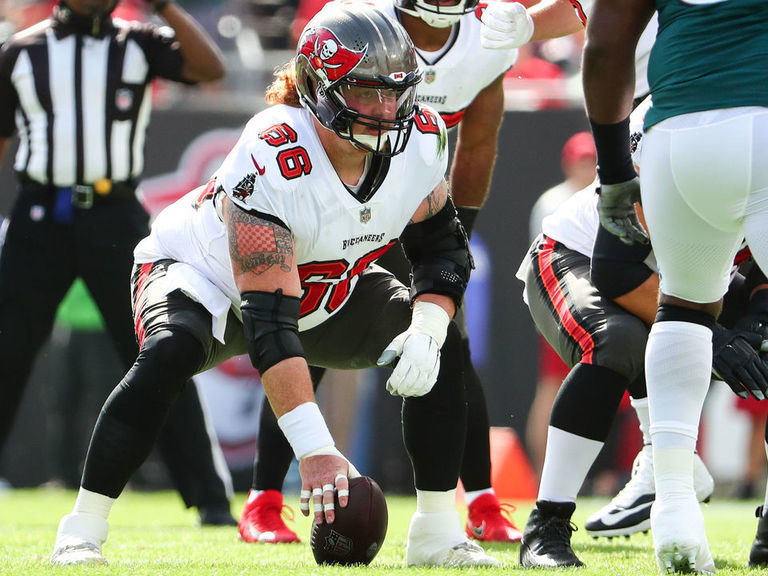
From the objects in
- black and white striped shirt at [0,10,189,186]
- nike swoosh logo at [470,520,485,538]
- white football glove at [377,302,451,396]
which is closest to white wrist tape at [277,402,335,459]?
white football glove at [377,302,451,396]

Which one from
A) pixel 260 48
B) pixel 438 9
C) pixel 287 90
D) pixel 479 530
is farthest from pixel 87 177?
pixel 260 48

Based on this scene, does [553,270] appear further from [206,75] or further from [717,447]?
[717,447]

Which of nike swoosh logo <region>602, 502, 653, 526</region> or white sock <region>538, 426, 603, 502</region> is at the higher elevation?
white sock <region>538, 426, 603, 502</region>

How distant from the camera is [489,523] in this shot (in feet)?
14.8

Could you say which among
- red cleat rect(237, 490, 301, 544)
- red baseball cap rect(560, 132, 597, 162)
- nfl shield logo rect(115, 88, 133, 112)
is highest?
nfl shield logo rect(115, 88, 133, 112)

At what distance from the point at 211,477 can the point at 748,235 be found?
3.01m

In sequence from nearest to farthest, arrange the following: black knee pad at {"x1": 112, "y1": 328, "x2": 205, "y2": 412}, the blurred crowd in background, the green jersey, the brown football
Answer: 1. the green jersey
2. the brown football
3. black knee pad at {"x1": 112, "y1": 328, "x2": 205, "y2": 412}
4. the blurred crowd in background

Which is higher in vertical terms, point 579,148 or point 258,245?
point 258,245

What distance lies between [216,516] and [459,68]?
2142 mm

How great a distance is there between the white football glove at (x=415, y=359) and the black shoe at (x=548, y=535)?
51 centimetres

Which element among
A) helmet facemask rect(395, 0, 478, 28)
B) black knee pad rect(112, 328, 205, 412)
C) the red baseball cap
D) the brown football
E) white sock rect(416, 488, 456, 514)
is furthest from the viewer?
the red baseball cap

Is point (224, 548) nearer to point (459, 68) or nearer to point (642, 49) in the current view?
point (459, 68)

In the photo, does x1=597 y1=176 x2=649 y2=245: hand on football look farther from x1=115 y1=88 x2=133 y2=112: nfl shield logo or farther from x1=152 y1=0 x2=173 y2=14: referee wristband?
x1=152 y1=0 x2=173 y2=14: referee wristband

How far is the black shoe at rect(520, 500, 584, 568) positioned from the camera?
346 cm
